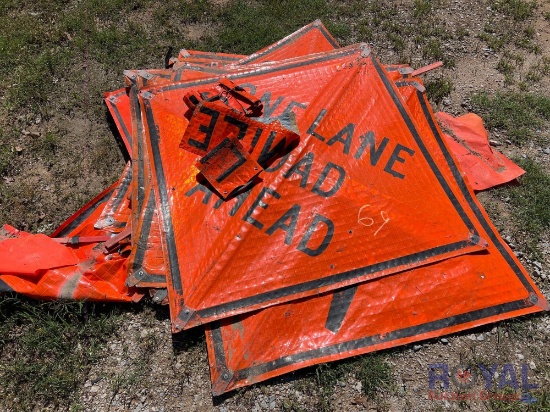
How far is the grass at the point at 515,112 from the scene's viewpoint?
4832 millimetres

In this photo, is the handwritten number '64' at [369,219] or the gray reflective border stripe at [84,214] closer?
the handwritten number '64' at [369,219]

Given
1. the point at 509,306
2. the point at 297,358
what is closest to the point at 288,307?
the point at 297,358

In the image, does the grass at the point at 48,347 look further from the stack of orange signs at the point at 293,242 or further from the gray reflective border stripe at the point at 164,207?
the gray reflective border stripe at the point at 164,207

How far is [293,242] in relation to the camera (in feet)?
10.7

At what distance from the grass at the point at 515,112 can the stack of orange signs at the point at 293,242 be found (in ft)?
5.54

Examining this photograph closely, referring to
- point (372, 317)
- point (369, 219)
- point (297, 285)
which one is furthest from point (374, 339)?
point (369, 219)

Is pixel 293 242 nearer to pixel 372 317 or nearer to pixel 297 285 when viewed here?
pixel 297 285

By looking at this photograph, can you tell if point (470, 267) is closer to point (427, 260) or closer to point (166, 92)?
point (427, 260)

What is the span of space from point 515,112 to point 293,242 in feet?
11.5

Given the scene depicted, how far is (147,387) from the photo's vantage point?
319 cm

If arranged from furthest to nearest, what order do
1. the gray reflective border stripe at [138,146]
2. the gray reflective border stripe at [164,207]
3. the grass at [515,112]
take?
1. the grass at [515,112]
2. the gray reflective border stripe at [138,146]
3. the gray reflective border stripe at [164,207]

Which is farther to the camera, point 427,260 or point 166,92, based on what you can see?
point 166,92

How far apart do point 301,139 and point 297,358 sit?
170cm

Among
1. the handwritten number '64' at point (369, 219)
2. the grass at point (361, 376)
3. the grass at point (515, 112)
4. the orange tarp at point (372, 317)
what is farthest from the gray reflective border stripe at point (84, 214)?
the grass at point (515, 112)
